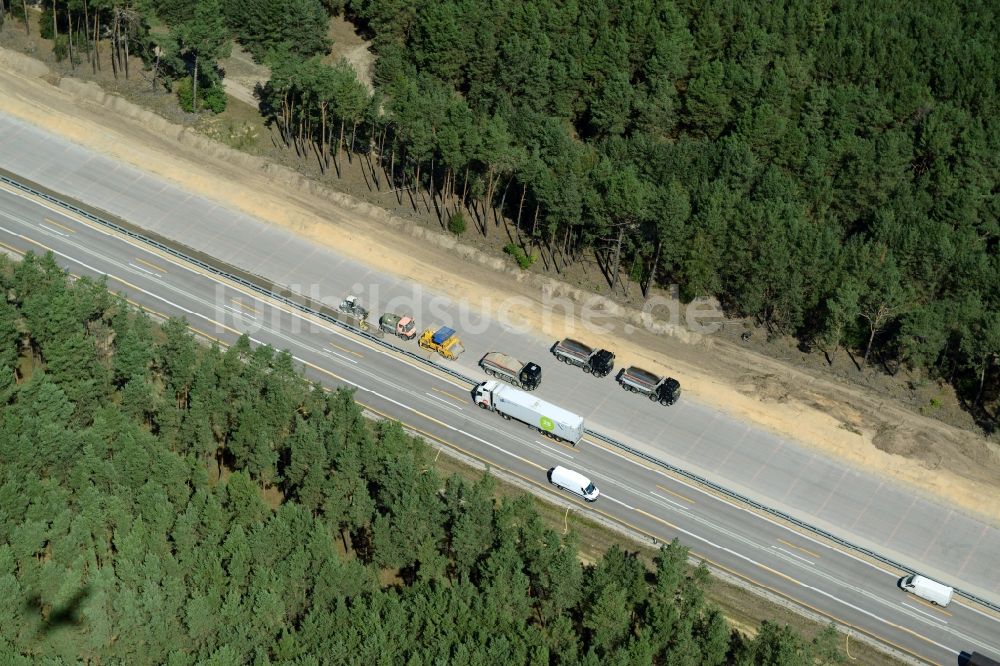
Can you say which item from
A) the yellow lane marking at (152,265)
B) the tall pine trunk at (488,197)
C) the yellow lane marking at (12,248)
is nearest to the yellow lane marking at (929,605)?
the tall pine trunk at (488,197)

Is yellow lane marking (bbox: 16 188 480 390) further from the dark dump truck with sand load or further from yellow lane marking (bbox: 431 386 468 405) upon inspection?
the dark dump truck with sand load

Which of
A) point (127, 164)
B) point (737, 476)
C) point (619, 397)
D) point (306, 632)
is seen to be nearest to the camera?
point (306, 632)

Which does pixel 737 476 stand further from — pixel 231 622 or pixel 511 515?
pixel 231 622

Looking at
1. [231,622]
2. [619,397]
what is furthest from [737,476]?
[231,622]

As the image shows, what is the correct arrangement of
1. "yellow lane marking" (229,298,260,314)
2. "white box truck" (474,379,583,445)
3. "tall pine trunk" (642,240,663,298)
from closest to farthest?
"white box truck" (474,379,583,445)
"yellow lane marking" (229,298,260,314)
"tall pine trunk" (642,240,663,298)

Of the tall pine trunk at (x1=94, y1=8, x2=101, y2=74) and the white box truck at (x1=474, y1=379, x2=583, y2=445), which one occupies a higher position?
the tall pine trunk at (x1=94, y1=8, x2=101, y2=74)

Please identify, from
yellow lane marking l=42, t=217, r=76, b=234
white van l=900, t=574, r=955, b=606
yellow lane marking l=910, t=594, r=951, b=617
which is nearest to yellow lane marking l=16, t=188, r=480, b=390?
yellow lane marking l=42, t=217, r=76, b=234

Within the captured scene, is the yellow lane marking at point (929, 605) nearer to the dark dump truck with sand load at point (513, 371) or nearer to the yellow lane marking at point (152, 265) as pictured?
the dark dump truck with sand load at point (513, 371)
